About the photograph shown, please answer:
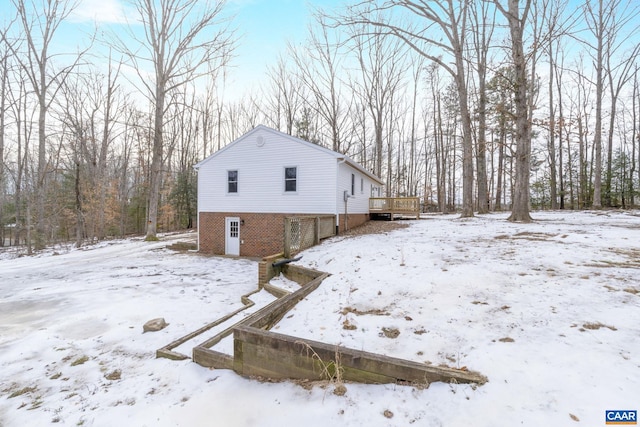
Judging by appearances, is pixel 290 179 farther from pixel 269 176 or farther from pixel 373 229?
pixel 373 229

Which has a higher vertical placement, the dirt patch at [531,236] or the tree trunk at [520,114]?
the tree trunk at [520,114]

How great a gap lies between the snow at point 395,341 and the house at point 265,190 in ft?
16.7

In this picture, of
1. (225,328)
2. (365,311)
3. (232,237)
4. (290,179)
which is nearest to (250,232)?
(232,237)

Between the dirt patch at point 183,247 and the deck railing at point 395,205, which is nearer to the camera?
the dirt patch at point 183,247

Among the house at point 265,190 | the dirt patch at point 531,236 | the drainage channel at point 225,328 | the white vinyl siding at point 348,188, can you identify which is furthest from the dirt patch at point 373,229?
the drainage channel at point 225,328

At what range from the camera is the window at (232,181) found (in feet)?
41.2

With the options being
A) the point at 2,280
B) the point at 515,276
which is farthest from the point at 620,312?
the point at 2,280

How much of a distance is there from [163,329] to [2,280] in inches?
304

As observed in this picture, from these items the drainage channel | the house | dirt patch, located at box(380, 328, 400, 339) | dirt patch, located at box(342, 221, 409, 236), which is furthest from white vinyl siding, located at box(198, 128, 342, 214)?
dirt patch, located at box(380, 328, 400, 339)

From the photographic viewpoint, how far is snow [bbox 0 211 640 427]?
6.67 feet

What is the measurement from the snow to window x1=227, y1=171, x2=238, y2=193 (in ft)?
21.9

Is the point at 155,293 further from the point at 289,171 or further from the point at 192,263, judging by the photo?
the point at 289,171

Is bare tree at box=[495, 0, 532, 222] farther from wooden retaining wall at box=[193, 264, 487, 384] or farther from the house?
wooden retaining wall at box=[193, 264, 487, 384]

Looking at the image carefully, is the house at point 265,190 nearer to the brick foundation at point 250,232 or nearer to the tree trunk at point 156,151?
the brick foundation at point 250,232
